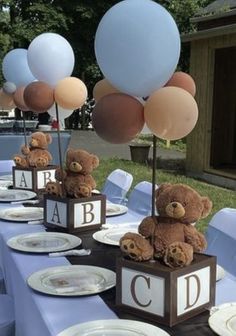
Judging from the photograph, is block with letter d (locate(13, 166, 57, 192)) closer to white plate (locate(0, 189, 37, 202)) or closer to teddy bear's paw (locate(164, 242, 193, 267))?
white plate (locate(0, 189, 37, 202))

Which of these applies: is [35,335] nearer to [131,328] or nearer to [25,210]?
[131,328]

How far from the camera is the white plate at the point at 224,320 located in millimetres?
1509

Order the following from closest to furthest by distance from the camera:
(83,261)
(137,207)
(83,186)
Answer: (83,261) < (83,186) < (137,207)

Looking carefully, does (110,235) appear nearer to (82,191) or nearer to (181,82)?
(82,191)

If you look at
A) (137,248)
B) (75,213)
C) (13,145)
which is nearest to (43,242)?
(75,213)

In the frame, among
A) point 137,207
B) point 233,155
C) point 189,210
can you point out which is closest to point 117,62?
point 189,210

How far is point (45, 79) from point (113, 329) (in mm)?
1846

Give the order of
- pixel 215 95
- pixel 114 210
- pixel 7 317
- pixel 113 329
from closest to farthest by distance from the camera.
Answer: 1. pixel 113 329
2. pixel 7 317
3. pixel 114 210
4. pixel 215 95

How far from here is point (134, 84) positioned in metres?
1.68

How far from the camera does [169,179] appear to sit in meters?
8.30

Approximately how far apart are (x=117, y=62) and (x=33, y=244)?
1086 mm

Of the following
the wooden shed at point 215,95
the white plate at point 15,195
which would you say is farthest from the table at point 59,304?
the wooden shed at point 215,95

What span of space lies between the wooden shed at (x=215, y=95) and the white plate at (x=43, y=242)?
5.74 m

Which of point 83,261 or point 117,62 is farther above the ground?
point 117,62
